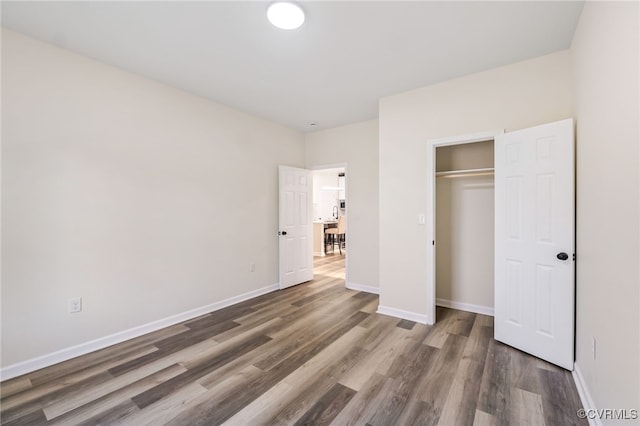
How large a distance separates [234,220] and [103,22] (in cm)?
241

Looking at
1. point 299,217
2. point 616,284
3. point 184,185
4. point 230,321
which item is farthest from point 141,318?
point 616,284

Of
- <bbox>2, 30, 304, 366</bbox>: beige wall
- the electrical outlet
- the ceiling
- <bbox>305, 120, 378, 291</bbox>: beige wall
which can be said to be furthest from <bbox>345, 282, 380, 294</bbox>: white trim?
the electrical outlet

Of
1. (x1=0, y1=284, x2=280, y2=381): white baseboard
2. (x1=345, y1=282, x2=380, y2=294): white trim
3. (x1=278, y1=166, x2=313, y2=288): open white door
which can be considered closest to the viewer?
(x1=0, y1=284, x2=280, y2=381): white baseboard

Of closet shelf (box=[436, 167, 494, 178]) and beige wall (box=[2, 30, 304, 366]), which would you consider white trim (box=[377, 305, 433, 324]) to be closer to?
closet shelf (box=[436, 167, 494, 178])

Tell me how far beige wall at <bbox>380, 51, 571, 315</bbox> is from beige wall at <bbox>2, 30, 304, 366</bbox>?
2093mm

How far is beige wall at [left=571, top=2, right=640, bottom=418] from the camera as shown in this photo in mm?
1198

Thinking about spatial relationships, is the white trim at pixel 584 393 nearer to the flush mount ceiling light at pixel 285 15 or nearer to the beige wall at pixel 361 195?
the beige wall at pixel 361 195

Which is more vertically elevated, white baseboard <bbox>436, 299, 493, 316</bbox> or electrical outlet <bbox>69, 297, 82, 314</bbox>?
electrical outlet <bbox>69, 297, 82, 314</bbox>

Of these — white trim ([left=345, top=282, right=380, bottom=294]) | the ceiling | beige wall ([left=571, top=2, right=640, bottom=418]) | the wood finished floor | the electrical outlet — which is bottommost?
the wood finished floor

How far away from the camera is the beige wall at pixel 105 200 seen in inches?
86.0

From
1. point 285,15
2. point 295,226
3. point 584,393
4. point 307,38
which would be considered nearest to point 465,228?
point 584,393

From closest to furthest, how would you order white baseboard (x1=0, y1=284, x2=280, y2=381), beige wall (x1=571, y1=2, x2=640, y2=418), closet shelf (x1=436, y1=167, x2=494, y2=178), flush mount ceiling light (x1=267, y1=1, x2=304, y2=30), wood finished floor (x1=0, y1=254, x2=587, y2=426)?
beige wall (x1=571, y1=2, x2=640, y2=418) → wood finished floor (x1=0, y1=254, x2=587, y2=426) → flush mount ceiling light (x1=267, y1=1, x2=304, y2=30) → white baseboard (x1=0, y1=284, x2=280, y2=381) → closet shelf (x1=436, y1=167, x2=494, y2=178)

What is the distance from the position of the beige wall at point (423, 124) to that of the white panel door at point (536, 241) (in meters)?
0.38

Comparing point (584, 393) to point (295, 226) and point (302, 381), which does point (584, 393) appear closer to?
point (302, 381)
